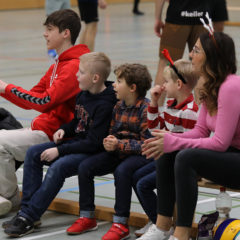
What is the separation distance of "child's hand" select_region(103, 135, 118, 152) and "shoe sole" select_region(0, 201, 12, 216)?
2.58 ft

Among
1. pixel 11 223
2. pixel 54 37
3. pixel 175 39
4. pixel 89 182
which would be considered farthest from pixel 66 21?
pixel 175 39

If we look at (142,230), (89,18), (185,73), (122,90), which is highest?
(185,73)

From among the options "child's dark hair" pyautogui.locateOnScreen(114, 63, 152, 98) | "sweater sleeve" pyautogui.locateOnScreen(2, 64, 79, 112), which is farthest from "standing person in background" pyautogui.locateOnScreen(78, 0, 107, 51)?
"child's dark hair" pyautogui.locateOnScreen(114, 63, 152, 98)

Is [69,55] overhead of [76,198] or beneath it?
overhead

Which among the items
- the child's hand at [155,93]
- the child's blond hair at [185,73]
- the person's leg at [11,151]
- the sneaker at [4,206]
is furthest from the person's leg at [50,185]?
the child's blond hair at [185,73]

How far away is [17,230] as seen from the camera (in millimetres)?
4000

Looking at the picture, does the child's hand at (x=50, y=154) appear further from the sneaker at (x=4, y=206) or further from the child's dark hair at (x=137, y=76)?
the child's dark hair at (x=137, y=76)

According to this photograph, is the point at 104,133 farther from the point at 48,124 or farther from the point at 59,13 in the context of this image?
the point at 59,13

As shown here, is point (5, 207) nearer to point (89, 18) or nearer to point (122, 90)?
point (122, 90)

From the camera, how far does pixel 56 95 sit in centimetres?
438

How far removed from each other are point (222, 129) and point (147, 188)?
63cm

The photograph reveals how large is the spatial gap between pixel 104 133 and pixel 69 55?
0.70 m

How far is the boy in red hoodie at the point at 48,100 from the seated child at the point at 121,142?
1.55ft

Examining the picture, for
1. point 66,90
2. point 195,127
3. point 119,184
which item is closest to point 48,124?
point 66,90
